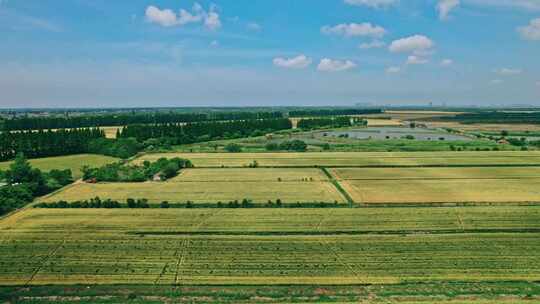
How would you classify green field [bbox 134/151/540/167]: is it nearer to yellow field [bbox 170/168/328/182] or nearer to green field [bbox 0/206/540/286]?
yellow field [bbox 170/168/328/182]

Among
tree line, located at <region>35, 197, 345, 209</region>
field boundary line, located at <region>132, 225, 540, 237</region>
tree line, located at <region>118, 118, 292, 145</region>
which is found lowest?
field boundary line, located at <region>132, 225, 540, 237</region>

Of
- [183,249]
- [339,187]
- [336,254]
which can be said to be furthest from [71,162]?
[336,254]

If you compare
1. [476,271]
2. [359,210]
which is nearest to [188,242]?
[359,210]

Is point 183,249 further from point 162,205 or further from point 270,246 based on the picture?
point 162,205

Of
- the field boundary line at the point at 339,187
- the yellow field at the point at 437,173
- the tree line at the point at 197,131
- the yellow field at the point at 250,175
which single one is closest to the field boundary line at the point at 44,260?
the yellow field at the point at 250,175

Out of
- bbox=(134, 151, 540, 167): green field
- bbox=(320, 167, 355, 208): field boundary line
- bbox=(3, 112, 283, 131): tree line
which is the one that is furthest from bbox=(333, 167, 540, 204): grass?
bbox=(3, 112, 283, 131): tree line

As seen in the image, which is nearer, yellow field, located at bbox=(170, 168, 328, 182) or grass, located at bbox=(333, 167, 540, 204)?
grass, located at bbox=(333, 167, 540, 204)

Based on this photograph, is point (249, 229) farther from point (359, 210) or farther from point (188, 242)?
point (359, 210)
